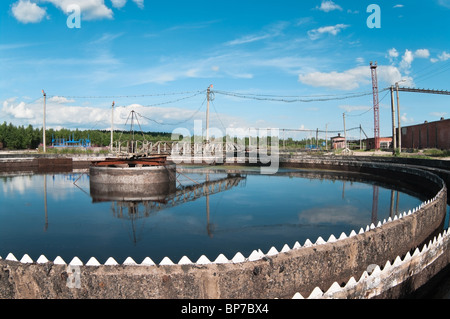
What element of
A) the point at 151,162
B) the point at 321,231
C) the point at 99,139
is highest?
the point at 99,139

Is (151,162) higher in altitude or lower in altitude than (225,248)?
higher

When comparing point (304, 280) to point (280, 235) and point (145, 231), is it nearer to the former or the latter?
point (280, 235)

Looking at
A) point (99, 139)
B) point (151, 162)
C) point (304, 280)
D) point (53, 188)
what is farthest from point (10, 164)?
point (99, 139)

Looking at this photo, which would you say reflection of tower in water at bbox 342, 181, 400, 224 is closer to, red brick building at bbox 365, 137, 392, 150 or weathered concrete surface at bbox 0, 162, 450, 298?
weathered concrete surface at bbox 0, 162, 450, 298

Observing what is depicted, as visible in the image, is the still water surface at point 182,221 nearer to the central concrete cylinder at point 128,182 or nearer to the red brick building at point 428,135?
the central concrete cylinder at point 128,182

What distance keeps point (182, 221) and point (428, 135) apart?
59.7m

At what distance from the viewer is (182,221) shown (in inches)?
530

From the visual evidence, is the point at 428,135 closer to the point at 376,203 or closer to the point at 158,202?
the point at 376,203

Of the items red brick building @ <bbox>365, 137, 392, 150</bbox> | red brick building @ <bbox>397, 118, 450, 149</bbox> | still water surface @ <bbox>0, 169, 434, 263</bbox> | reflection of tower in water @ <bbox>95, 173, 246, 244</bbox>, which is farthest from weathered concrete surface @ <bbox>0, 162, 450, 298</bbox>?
red brick building @ <bbox>365, 137, 392, 150</bbox>

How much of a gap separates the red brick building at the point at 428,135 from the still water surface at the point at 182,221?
39500mm

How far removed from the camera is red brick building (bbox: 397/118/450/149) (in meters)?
52.4

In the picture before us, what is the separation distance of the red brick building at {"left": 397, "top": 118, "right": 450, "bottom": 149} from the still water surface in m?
39.5

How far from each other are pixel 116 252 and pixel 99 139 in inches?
5043
